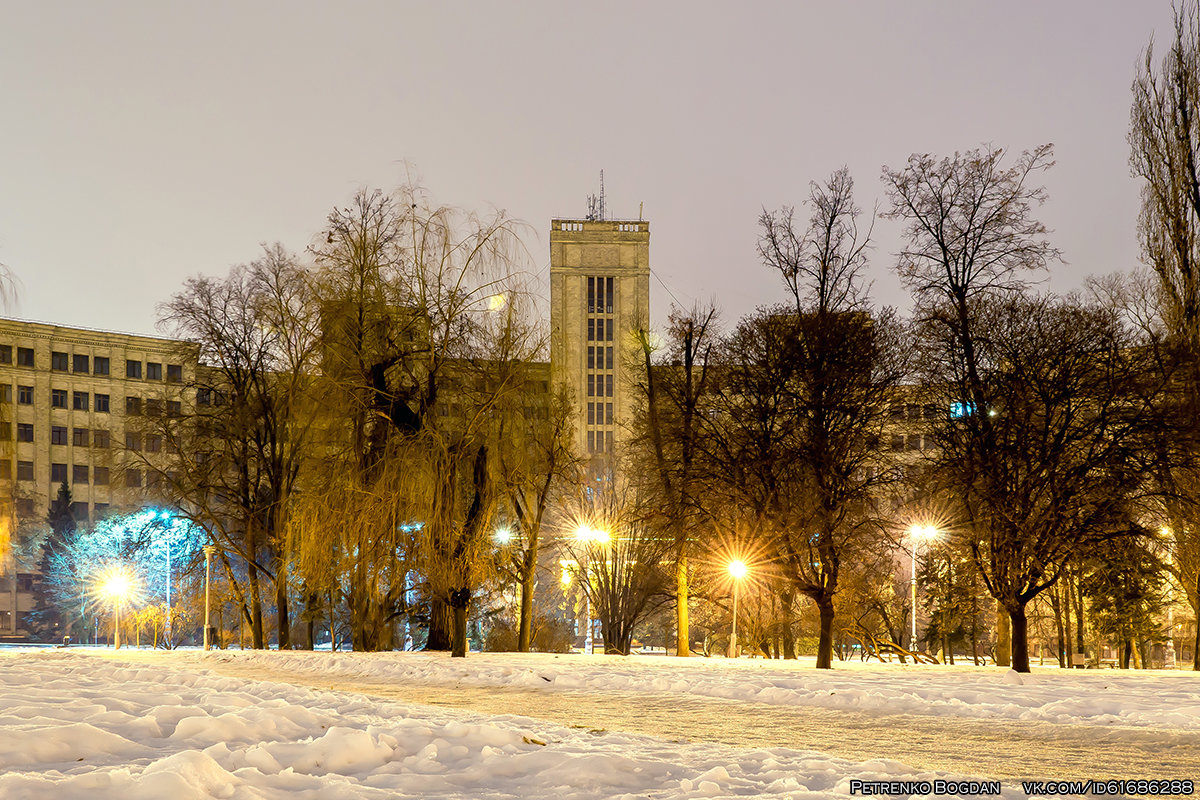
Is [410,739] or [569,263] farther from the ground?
[569,263]

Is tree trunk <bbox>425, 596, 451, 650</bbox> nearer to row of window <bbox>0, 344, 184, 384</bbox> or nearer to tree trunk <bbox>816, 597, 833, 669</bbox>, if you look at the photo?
tree trunk <bbox>816, 597, 833, 669</bbox>

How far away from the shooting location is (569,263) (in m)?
134

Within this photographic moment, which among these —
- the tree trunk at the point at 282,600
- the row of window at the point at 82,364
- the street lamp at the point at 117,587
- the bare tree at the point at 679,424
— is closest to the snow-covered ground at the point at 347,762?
the bare tree at the point at 679,424

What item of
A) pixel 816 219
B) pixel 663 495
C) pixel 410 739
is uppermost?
pixel 816 219

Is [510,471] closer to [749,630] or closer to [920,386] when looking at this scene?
[920,386]

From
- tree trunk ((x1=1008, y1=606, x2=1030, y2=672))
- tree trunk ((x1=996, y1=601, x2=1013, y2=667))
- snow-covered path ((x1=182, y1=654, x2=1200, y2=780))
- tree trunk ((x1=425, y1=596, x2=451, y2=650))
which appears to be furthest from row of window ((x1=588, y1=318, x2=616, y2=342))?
snow-covered path ((x1=182, y1=654, x2=1200, y2=780))

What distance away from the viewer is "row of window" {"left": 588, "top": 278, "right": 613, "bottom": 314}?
442 ft

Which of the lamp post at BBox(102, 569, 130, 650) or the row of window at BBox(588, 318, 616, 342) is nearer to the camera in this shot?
the lamp post at BBox(102, 569, 130, 650)

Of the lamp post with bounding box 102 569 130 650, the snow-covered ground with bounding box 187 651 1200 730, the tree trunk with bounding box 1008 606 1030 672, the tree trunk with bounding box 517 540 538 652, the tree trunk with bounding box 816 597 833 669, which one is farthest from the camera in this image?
the lamp post with bounding box 102 569 130 650

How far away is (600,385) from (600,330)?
6.52 m

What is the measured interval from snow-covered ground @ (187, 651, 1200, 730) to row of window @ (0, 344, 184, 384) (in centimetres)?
8109

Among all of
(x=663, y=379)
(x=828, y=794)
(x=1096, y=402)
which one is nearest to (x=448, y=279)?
(x=663, y=379)

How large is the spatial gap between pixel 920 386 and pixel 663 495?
27.7ft

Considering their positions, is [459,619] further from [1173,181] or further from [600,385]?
[600,385]
